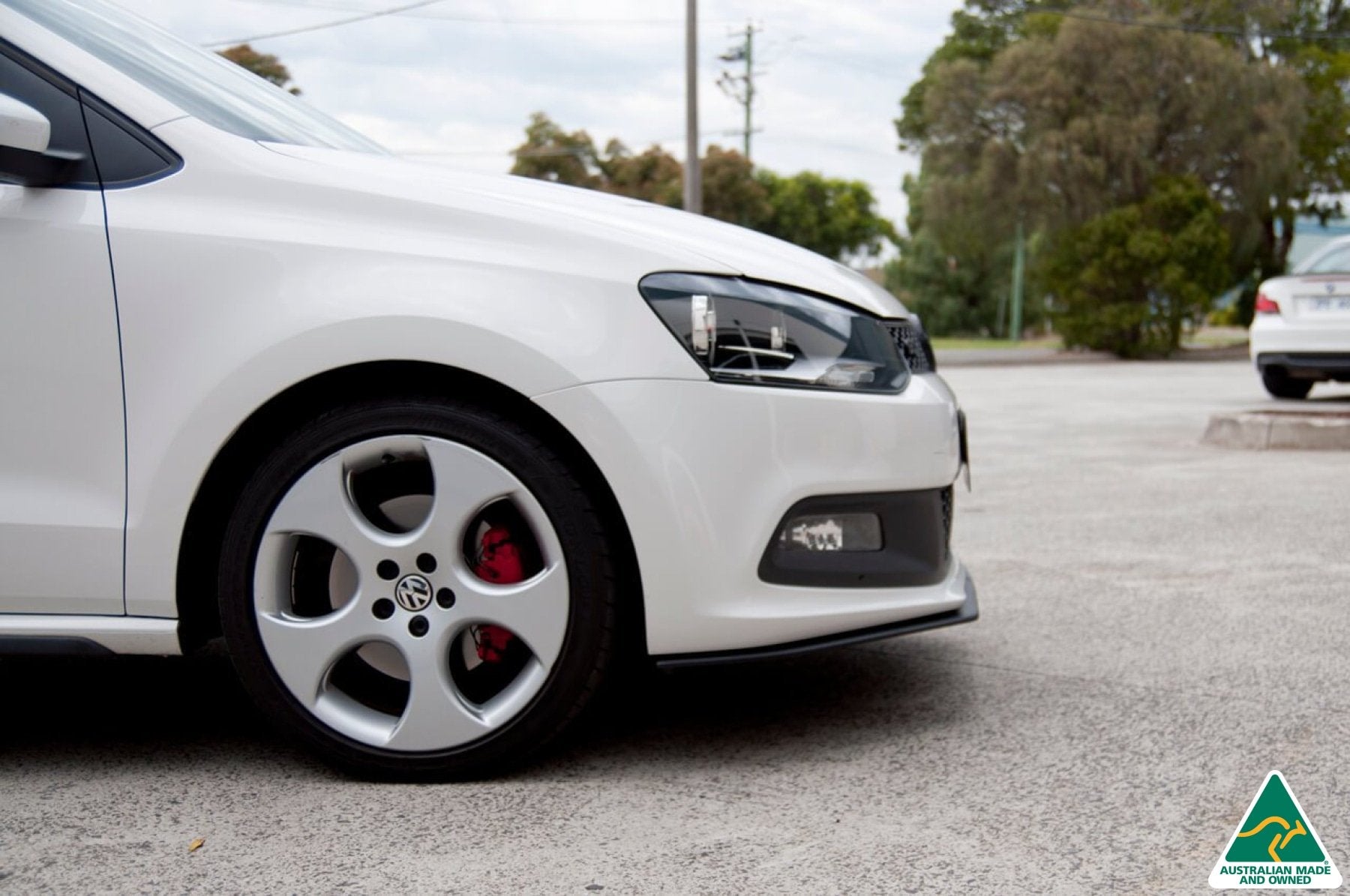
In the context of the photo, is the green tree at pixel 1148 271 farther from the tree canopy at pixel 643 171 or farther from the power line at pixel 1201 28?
the tree canopy at pixel 643 171

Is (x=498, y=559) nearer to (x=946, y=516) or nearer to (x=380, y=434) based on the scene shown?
(x=380, y=434)

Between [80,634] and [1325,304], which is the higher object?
[1325,304]

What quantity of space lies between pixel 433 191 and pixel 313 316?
0.34 meters

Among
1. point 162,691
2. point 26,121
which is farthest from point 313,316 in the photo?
point 162,691

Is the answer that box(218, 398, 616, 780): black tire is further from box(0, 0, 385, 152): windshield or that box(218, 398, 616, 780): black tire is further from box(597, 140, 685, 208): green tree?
box(597, 140, 685, 208): green tree

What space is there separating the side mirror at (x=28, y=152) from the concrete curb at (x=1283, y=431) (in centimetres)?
784

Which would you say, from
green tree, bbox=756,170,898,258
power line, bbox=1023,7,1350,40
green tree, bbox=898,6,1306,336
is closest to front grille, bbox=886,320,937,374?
green tree, bbox=898,6,1306,336

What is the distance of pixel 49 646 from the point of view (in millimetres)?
2666

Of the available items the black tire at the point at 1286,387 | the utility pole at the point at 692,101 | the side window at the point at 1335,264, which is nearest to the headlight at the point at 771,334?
the side window at the point at 1335,264

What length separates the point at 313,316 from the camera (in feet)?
8.46

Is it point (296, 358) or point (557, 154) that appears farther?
point (557, 154)

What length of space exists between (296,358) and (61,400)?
1.50 ft

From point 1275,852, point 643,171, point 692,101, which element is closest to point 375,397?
point 1275,852

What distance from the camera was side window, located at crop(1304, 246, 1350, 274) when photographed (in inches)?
431
